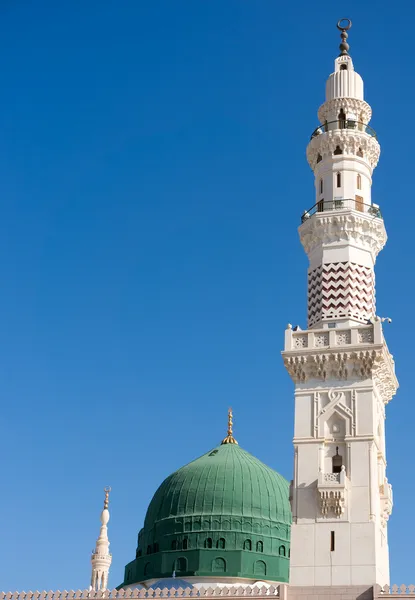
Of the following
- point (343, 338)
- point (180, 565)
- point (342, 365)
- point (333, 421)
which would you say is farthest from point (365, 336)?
point (180, 565)

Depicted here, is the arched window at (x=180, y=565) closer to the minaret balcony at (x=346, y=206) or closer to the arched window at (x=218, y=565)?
the arched window at (x=218, y=565)

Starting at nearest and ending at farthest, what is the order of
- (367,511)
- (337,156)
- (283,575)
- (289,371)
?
1. (367,511)
2. (289,371)
3. (337,156)
4. (283,575)

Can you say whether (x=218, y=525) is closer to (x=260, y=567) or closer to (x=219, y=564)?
(x=219, y=564)

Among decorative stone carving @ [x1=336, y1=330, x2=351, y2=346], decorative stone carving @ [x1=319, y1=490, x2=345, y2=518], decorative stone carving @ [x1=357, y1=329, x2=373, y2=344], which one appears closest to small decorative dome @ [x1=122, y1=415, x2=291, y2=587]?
decorative stone carving @ [x1=319, y1=490, x2=345, y2=518]

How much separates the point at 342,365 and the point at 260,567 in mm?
12855

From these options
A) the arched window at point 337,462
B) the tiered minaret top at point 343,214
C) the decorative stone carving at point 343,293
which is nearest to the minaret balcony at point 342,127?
the tiered minaret top at point 343,214

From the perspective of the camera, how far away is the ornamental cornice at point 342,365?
28953mm

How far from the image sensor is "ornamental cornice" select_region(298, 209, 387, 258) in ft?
A: 102

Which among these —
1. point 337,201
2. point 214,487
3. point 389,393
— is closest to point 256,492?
point 214,487

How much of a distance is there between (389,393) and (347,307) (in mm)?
3212

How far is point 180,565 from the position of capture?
38812 mm

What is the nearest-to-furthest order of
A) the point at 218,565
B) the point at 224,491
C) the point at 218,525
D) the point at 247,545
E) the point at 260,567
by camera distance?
1. the point at 218,565
2. the point at 260,567
3. the point at 247,545
4. the point at 218,525
5. the point at 224,491

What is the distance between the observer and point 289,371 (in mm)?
29953

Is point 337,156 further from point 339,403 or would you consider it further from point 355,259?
point 339,403
